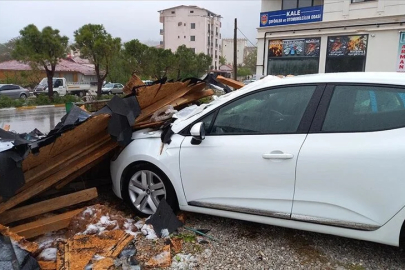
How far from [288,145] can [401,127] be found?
87 cm

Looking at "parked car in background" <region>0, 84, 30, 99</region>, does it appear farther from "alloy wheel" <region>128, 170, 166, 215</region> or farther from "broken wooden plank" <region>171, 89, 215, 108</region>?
"alloy wheel" <region>128, 170, 166, 215</region>

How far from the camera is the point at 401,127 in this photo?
2611 millimetres

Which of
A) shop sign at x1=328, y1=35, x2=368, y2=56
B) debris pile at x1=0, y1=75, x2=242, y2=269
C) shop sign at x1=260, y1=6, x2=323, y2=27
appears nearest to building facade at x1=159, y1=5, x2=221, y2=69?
shop sign at x1=260, y1=6, x2=323, y2=27

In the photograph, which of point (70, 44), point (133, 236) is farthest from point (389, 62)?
point (133, 236)

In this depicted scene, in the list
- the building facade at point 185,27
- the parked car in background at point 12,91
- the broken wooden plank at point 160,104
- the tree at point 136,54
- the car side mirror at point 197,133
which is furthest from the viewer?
the building facade at point 185,27

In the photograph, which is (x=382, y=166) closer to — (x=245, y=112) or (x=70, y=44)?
(x=245, y=112)

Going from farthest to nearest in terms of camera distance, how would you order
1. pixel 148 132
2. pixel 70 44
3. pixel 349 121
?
pixel 70 44
pixel 148 132
pixel 349 121

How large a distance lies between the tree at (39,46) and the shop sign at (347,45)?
685 inches

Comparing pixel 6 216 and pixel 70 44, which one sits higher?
pixel 70 44

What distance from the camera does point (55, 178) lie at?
361cm

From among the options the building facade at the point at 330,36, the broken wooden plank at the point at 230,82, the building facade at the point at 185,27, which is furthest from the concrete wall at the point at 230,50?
the broken wooden plank at the point at 230,82

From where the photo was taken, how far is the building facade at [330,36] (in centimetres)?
2030

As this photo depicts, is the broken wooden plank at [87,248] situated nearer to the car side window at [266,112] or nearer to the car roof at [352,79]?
the car side window at [266,112]

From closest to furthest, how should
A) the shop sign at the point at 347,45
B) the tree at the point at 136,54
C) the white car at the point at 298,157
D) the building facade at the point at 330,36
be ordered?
the white car at the point at 298,157
the building facade at the point at 330,36
the shop sign at the point at 347,45
the tree at the point at 136,54
